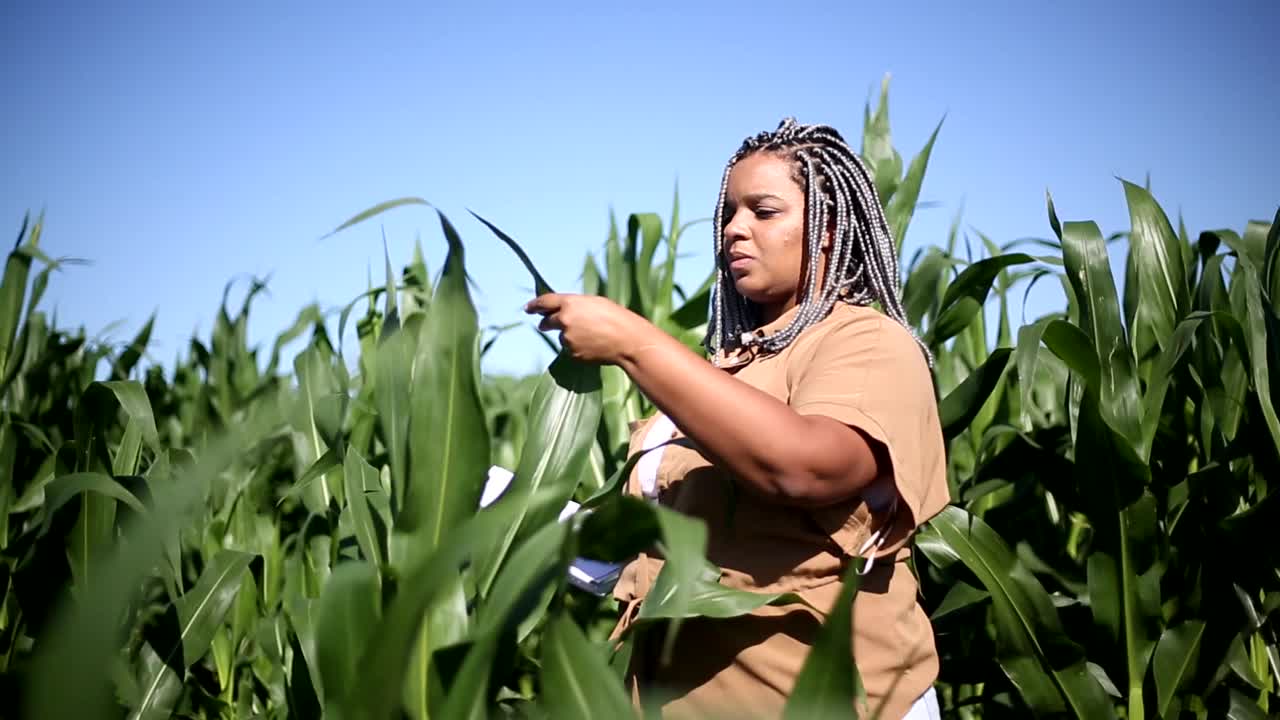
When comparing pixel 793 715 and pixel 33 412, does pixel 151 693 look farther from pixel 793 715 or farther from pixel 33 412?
pixel 33 412

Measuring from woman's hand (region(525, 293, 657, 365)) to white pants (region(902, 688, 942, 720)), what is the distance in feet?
1.73

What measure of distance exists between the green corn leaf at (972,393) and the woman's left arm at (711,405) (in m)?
0.62

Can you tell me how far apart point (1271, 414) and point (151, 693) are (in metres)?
1.67

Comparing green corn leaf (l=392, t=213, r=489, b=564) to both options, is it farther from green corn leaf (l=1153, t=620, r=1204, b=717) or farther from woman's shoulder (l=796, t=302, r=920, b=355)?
green corn leaf (l=1153, t=620, r=1204, b=717)

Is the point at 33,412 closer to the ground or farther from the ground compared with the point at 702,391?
closer to the ground

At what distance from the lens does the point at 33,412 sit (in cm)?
278

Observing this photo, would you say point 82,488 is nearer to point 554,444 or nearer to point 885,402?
point 554,444

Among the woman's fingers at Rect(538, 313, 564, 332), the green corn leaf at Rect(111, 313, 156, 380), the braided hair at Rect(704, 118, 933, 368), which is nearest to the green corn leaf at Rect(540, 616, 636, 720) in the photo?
the woman's fingers at Rect(538, 313, 564, 332)

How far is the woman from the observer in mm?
1001

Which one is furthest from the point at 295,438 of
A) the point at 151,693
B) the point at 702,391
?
the point at 702,391

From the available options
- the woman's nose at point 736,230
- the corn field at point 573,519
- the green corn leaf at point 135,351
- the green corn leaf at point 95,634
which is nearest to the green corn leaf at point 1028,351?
the corn field at point 573,519

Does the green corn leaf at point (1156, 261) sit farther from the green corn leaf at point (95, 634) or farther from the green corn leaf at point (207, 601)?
the green corn leaf at point (95, 634)

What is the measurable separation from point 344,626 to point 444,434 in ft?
0.59

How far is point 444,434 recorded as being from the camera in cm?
89
